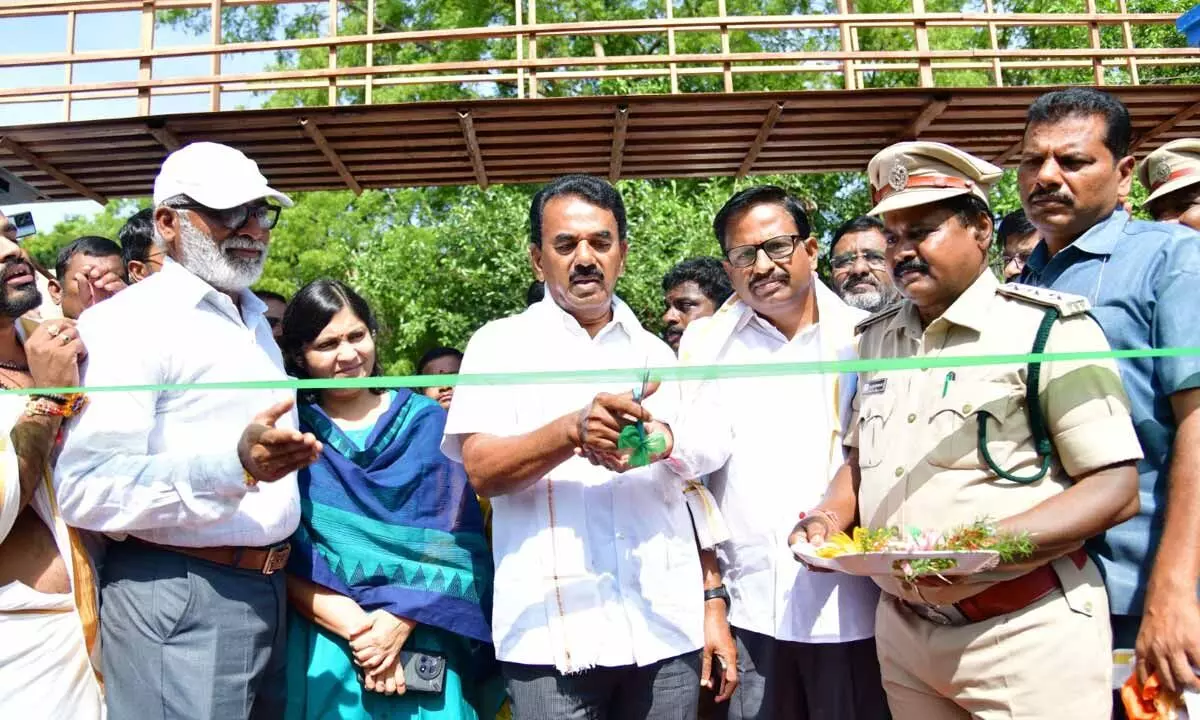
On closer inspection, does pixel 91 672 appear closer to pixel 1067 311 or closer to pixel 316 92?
pixel 1067 311

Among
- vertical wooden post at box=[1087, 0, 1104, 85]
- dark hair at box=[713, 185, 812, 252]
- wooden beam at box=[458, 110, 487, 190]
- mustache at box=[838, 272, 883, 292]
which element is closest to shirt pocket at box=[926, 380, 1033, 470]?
dark hair at box=[713, 185, 812, 252]

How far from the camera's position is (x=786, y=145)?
8.81 meters

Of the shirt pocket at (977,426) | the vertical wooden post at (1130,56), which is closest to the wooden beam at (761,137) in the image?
the vertical wooden post at (1130,56)

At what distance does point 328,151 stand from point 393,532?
5.91m

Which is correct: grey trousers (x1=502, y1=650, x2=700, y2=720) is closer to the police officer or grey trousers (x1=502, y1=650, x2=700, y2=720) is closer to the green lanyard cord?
the police officer

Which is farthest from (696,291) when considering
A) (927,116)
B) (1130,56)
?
(1130,56)

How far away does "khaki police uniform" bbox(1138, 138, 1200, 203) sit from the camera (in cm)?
378

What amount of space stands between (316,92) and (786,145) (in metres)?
14.8

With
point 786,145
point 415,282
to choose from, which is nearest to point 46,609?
point 786,145

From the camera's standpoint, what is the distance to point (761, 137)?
845cm

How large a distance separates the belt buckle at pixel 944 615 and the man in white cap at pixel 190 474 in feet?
5.24

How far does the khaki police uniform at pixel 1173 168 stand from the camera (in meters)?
3.78

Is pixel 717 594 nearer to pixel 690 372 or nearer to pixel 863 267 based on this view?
pixel 690 372

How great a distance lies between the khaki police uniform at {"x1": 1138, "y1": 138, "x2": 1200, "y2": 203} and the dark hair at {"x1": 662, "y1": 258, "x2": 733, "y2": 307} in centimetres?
201
